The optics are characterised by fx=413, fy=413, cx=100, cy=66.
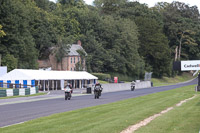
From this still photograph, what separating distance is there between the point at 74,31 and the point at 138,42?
1961 centimetres

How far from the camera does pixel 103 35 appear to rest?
4227 inches

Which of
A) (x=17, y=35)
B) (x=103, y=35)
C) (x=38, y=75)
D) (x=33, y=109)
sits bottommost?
(x=33, y=109)

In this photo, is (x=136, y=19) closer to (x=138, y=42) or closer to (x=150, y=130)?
(x=138, y=42)

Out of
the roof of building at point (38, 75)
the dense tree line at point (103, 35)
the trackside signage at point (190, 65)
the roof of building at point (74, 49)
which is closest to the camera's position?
the trackside signage at point (190, 65)

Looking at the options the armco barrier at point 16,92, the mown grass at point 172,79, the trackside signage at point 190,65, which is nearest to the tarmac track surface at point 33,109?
the trackside signage at point 190,65

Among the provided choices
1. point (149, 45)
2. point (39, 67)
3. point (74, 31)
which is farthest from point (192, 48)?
point (39, 67)

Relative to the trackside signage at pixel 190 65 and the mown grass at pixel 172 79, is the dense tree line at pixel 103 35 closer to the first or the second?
the mown grass at pixel 172 79

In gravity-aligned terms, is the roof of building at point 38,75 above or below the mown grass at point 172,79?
above

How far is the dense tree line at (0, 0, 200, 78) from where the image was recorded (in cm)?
8088

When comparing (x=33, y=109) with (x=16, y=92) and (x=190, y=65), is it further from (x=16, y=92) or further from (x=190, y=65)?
(x=16, y=92)

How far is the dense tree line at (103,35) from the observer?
80875 millimetres

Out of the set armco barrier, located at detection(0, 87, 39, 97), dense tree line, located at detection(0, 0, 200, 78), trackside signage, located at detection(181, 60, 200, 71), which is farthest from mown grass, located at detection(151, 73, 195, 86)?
trackside signage, located at detection(181, 60, 200, 71)

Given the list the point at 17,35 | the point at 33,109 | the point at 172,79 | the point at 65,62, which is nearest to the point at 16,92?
the point at 33,109

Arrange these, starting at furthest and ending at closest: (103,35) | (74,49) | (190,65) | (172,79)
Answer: (172,79)
(103,35)
(74,49)
(190,65)
